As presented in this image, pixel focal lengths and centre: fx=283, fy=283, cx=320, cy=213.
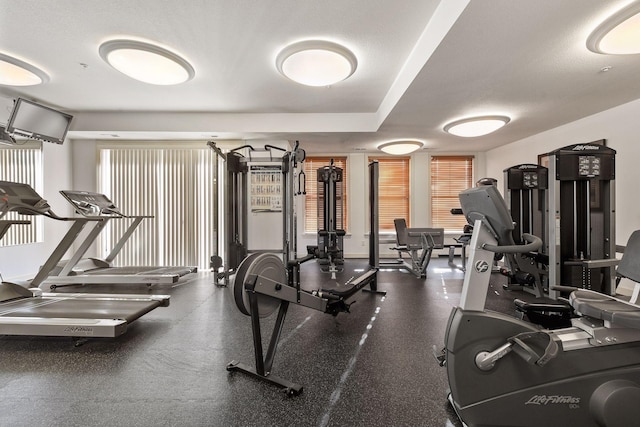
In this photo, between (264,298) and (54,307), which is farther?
(54,307)

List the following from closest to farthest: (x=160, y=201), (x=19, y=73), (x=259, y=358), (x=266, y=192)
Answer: (x=259, y=358) < (x=19, y=73) < (x=266, y=192) < (x=160, y=201)

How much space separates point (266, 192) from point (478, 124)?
12.2 feet

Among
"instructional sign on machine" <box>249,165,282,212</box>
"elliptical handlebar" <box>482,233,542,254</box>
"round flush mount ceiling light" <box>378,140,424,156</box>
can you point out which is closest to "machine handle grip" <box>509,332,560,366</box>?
"elliptical handlebar" <box>482,233,542,254</box>

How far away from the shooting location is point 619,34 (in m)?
2.21

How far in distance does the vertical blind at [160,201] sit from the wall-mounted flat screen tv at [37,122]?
3.53 ft

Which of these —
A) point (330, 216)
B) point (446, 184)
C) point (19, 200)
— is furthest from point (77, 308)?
point (446, 184)

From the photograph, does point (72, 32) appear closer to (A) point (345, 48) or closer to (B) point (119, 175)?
(A) point (345, 48)

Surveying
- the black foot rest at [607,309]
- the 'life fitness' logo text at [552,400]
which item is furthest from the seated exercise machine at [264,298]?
the black foot rest at [607,309]

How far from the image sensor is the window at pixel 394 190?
278 inches

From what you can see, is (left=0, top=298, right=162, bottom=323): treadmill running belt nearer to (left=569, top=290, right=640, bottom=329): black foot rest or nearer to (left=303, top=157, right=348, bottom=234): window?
(left=569, top=290, right=640, bottom=329): black foot rest

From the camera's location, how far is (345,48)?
114 inches

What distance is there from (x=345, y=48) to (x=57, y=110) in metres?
4.92

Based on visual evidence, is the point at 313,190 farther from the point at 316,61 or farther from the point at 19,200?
the point at 19,200

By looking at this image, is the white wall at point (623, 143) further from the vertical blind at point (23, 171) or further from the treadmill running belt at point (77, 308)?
the vertical blind at point (23, 171)
